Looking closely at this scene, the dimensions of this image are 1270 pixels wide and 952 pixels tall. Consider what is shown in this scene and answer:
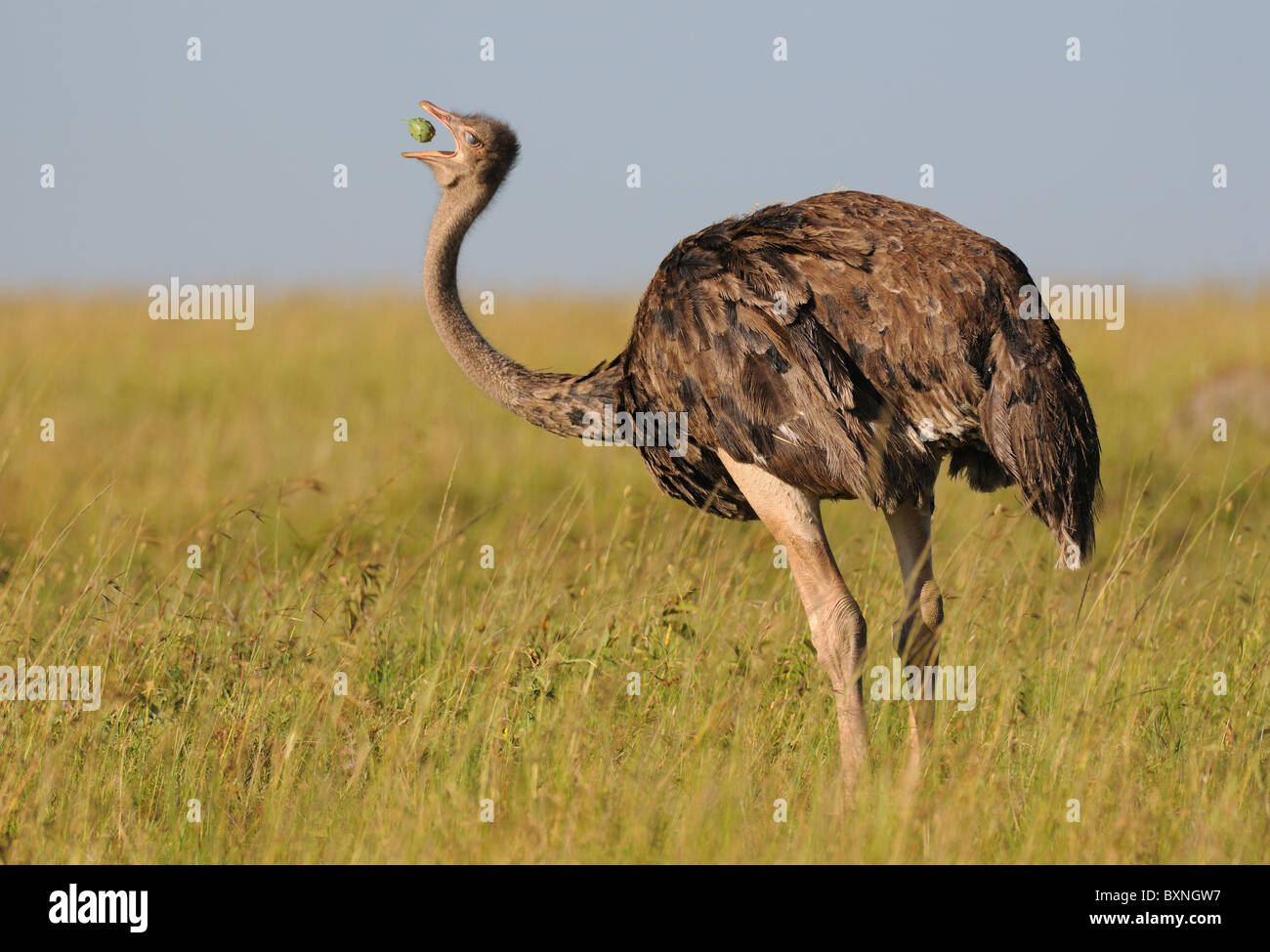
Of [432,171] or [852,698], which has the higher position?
[432,171]

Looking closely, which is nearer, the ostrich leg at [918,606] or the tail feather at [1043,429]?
the tail feather at [1043,429]

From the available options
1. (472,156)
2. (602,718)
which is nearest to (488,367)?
(472,156)

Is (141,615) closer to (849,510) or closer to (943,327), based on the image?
(943,327)

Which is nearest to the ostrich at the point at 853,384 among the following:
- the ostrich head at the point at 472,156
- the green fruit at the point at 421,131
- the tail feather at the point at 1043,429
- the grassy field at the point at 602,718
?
the tail feather at the point at 1043,429

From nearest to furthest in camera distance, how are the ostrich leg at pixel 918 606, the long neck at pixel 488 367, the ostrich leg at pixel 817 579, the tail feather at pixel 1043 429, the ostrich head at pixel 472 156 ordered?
the tail feather at pixel 1043 429
the ostrich leg at pixel 817 579
the ostrich leg at pixel 918 606
the long neck at pixel 488 367
the ostrich head at pixel 472 156

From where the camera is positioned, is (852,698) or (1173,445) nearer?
(852,698)

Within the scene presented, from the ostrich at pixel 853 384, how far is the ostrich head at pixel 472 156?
1.10m

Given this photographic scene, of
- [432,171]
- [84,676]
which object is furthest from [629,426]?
[84,676]

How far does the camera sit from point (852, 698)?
4.72 m

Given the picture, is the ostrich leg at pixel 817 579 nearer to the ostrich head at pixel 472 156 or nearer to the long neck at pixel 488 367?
the long neck at pixel 488 367

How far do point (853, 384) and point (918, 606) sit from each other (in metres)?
0.93

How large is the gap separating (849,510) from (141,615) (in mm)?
5246

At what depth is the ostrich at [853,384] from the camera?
15.0 feet

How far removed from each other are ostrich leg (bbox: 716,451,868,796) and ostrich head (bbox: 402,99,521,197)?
177cm
